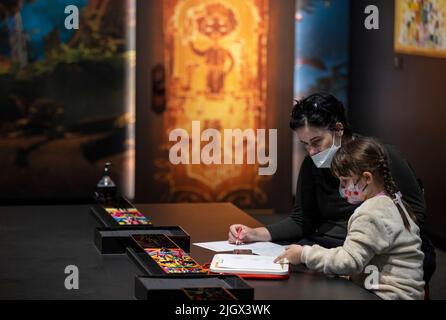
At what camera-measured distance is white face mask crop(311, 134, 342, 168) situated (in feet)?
11.3

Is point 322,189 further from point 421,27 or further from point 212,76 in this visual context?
point 212,76

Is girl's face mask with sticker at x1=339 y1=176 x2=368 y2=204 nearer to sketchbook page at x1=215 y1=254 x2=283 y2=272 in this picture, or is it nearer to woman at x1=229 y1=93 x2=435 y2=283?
sketchbook page at x1=215 y1=254 x2=283 y2=272

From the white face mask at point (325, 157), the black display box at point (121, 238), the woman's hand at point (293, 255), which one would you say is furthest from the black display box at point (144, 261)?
the white face mask at point (325, 157)

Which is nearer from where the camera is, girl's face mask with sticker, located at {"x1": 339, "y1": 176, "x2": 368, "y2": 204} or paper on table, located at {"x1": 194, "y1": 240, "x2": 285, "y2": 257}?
girl's face mask with sticker, located at {"x1": 339, "y1": 176, "x2": 368, "y2": 204}

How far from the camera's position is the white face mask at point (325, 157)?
346cm

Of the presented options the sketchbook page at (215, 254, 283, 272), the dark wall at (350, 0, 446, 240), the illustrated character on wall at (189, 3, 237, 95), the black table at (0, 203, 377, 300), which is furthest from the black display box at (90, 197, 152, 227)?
the illustrated character on wall at (189, 3, 237, 95)

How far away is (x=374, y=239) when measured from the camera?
2670mm

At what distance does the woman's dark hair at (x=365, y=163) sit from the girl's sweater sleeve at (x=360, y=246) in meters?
0.11

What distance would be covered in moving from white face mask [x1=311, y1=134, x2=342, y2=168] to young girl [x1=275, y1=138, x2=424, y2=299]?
62 centimetres

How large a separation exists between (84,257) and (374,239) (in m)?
1.05

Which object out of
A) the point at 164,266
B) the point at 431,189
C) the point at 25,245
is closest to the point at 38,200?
the point at 431,189

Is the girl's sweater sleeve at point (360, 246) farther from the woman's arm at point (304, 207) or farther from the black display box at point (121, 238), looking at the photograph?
the woman's arm at point (304, 207)

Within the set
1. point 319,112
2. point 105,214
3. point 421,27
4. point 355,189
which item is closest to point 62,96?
point 421,27

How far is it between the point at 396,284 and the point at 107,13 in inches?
191
